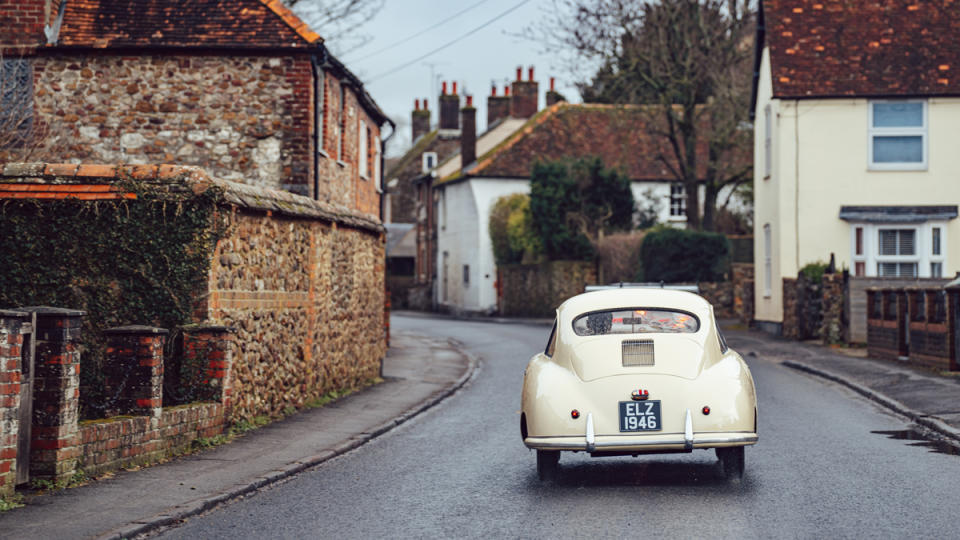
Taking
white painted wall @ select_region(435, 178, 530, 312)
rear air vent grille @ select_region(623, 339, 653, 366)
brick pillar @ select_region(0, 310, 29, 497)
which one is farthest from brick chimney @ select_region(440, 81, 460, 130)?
brick pillar @ select_region(0, 310, 29, 497)

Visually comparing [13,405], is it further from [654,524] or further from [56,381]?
[654,524]

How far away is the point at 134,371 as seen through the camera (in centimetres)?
1120

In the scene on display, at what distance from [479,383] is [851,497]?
1269 cm

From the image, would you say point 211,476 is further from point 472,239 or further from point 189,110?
point 472,239

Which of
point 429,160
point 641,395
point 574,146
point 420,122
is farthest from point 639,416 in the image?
point 420,122

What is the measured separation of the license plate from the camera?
31.7 feet

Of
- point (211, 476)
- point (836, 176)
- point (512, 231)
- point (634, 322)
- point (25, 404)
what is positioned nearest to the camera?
point (25, 404)

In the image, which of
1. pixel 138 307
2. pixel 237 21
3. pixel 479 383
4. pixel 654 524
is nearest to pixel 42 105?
pixel 237 21

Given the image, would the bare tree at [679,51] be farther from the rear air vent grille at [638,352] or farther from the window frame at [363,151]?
the rear air vent grille at [638,352]

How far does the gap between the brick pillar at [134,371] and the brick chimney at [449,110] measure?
63.5m

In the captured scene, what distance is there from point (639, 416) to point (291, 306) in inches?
286

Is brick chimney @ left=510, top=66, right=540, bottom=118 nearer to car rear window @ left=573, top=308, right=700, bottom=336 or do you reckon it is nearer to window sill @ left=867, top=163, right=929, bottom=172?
window sill @ left=867, top=163, right=929, bottom=172

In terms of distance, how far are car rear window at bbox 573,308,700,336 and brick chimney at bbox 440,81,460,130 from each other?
64.1 meters

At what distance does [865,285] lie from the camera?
27500 mm
